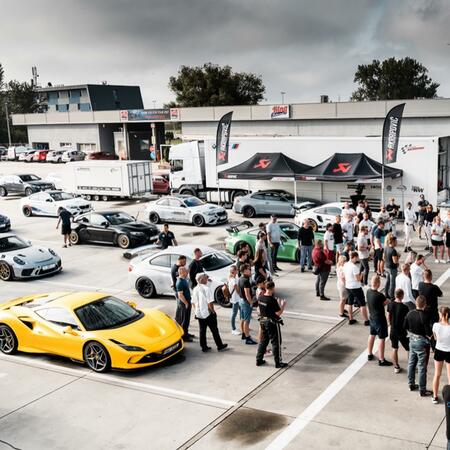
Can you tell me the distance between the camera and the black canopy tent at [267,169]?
27.6 metres

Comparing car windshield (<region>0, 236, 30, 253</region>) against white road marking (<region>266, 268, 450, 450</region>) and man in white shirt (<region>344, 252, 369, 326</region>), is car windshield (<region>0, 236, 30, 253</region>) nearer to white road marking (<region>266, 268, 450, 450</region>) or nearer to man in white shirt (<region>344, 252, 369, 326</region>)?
man in white shirt (<region>344, 252, 369, 326</region>)

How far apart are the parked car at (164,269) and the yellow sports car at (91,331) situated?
306 cm

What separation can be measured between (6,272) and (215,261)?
22.8 feet

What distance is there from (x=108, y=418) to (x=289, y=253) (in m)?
10.8

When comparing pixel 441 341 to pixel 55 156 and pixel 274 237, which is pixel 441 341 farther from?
pixel 55 156

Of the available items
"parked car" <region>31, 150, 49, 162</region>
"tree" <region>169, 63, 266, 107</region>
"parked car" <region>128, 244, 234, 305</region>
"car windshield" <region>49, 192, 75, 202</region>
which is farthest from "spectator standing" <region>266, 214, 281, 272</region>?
"tree" <region>169, 63, 266, 107</region>

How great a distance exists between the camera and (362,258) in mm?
16031

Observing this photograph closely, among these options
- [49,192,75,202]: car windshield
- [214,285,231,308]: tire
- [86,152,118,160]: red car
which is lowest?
[214,285,231,308]: tire

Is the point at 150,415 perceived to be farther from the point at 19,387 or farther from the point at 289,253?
the point at 289,253

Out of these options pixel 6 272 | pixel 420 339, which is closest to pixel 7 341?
pixel 6 272

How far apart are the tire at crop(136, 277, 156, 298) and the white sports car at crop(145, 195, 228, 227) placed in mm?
10314

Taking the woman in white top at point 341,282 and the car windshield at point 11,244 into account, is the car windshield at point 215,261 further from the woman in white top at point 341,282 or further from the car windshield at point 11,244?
the car windshield at point 11,244

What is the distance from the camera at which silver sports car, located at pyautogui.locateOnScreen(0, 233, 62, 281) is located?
1797cm

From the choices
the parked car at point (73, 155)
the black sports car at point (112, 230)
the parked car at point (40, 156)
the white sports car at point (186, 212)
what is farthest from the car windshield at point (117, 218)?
the parked car at point (40, 156)
